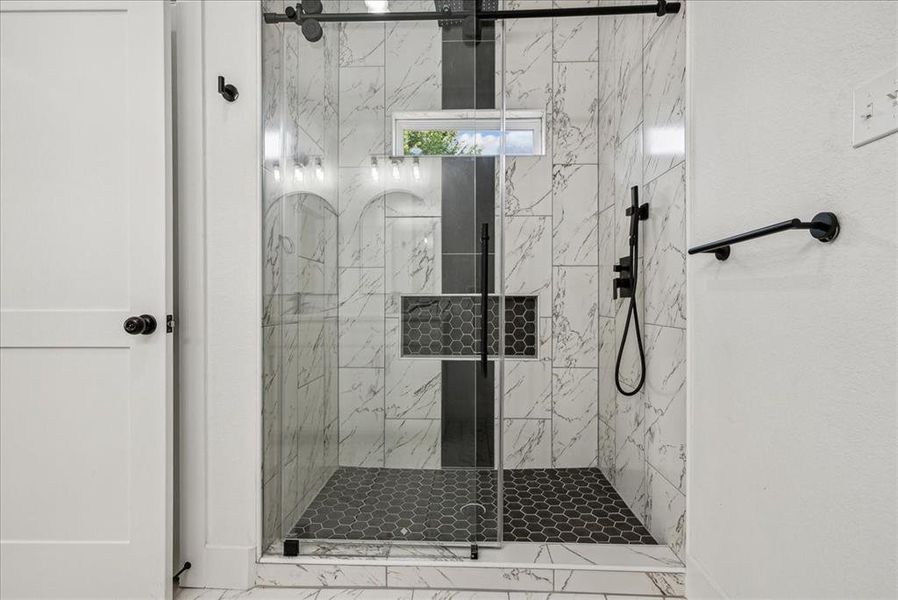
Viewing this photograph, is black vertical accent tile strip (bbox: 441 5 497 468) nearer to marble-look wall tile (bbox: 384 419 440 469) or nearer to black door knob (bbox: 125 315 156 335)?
marble-look wall tile (bbox: 384 419 440 469)

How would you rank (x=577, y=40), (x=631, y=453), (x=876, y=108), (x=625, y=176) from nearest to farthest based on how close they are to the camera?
(x=876, y=108) < (x=631, y=453) < (x=625, y=176) < (x=577, y=40)

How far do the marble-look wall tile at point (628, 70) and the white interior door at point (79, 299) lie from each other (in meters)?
1.93

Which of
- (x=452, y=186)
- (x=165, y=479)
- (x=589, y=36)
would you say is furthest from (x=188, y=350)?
(x=589, y=36)

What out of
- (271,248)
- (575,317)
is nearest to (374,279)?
(271,248)

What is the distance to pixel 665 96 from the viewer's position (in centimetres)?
181

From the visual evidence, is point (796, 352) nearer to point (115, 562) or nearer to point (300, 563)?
point (300, 563)

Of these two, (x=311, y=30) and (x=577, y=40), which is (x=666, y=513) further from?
(x=577, y=40)

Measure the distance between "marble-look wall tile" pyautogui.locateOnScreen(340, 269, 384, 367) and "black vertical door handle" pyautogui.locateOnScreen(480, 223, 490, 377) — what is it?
14.6 inches

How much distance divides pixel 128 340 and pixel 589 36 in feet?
9.20

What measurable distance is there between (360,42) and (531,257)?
58.7 inches

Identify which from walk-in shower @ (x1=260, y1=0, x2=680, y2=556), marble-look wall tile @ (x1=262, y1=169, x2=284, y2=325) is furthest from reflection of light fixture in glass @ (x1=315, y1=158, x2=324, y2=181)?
marble-look wall tile @ (x1=262, y1=169, x2=284, y2=325)

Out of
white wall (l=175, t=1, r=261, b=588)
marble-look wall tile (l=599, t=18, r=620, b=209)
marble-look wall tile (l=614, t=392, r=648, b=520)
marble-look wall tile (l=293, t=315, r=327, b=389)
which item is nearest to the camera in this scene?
white wall (l=175, t=1, r=261, b=588)

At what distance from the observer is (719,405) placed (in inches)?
54.5

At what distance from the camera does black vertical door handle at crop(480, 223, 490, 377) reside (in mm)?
1679
